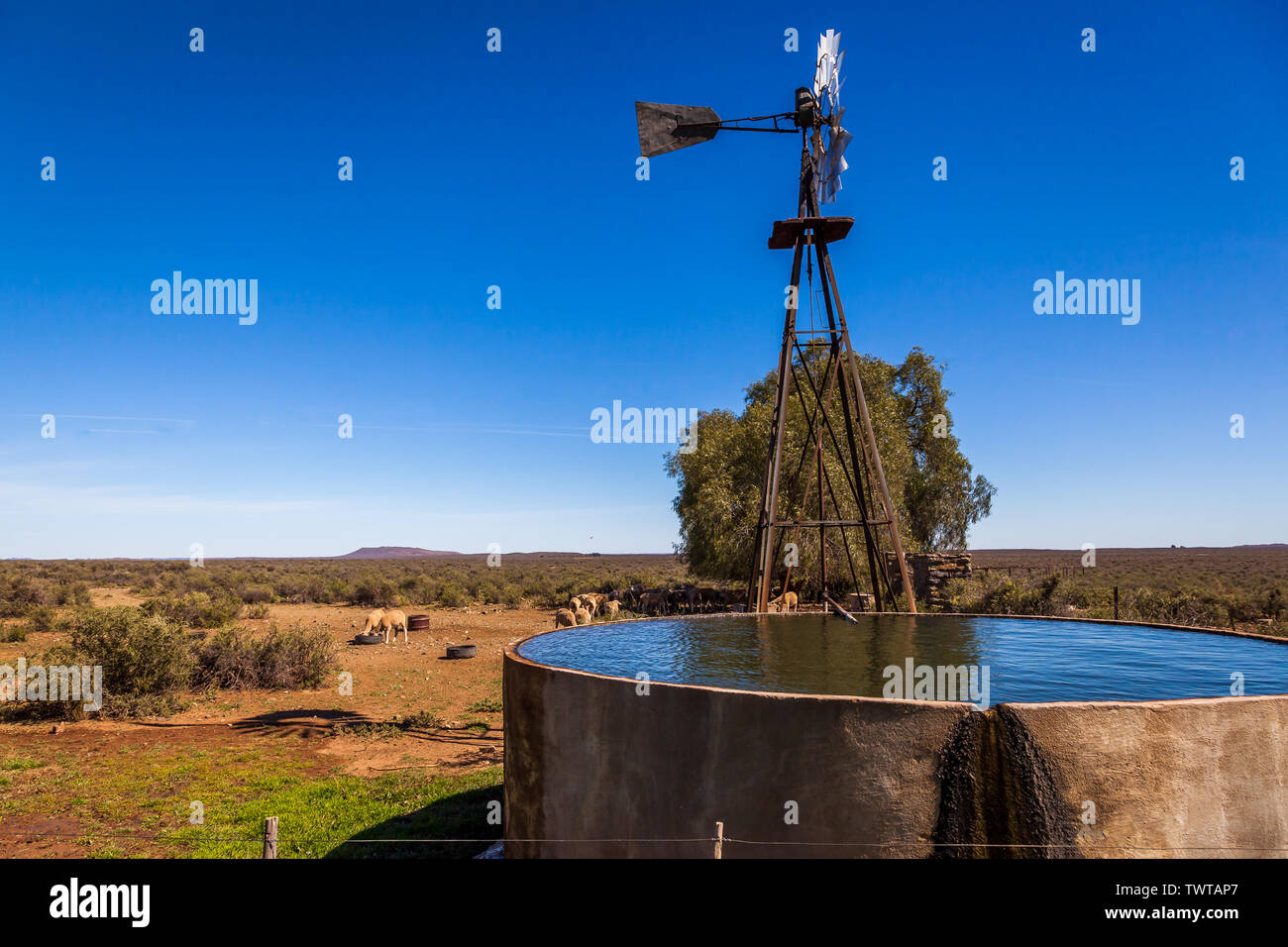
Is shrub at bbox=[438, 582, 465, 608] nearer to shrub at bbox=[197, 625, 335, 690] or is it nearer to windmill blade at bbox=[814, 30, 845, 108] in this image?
shrub at bbox=[197, 625, 335, 690]

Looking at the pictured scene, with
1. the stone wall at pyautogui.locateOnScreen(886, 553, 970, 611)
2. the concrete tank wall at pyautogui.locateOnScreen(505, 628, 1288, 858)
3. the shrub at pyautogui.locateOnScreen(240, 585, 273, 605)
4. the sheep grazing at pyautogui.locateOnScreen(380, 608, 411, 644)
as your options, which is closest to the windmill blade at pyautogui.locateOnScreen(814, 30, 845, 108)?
the concrete tank wall at pyautogui.locateOnScreen(505, 628, 1288, 858)

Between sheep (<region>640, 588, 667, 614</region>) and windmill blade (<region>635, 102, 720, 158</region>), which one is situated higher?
windmill blade (<region>635, 102, 720, 158</region>)

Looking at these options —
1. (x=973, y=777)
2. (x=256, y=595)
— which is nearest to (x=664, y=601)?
(x=256, y=595)

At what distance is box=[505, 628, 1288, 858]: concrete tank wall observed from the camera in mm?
3582

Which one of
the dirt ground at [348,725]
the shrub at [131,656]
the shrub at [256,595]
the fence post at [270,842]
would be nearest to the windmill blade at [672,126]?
the dirt ground at [348,725]

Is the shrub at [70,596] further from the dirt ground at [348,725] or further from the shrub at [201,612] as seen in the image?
the dirt ground at [348,725]

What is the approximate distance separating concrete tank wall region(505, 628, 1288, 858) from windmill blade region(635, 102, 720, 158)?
9355 mm

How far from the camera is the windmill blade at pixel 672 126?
1073cm

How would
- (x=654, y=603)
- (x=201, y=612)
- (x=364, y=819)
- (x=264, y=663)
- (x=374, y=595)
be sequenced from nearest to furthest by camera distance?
1. (x=364, y=819)
2. (x=264, y=663)
3. (x=201, y=612)
4. (x=654, y=603)
5. (x=374, y=595)

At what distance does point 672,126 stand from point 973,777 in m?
10.2

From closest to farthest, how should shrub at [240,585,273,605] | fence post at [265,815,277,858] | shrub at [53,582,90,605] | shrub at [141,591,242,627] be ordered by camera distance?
fence post at [265,815,277,858], shrub at [141,591,242,627], shrub at [53,582,90,605], shrub at [240,585,273,605]

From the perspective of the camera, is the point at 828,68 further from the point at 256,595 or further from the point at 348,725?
the point at 256,595

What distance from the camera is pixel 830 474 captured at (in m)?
20.8
